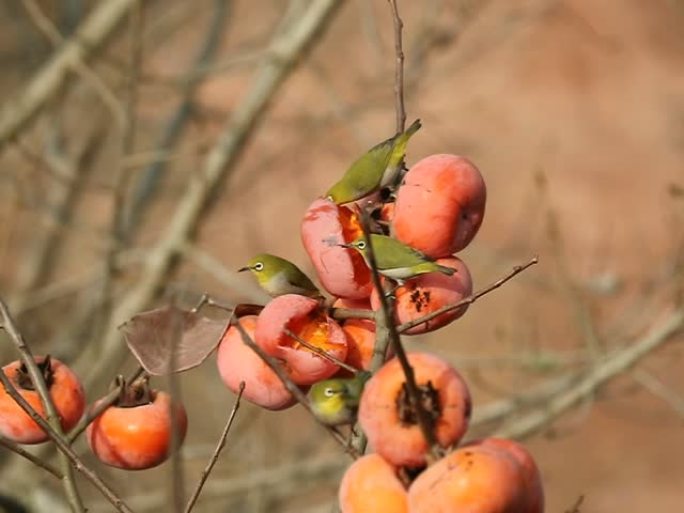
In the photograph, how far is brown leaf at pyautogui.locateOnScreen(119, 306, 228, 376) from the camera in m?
0.93

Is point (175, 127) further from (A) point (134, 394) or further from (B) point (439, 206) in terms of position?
(B) point (439, 206)

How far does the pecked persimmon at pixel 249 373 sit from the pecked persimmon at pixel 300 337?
0.01 m

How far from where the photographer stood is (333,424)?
2.80 ft

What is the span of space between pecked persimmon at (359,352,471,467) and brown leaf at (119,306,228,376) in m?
0.21

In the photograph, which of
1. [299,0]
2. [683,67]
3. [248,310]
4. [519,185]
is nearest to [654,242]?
[519,185]

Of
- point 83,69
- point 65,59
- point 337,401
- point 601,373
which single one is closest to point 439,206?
point 337,401

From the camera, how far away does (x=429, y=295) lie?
3.07ft

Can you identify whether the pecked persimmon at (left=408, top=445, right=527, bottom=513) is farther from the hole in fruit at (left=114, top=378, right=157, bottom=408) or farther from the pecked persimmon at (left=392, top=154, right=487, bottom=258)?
the hole in fruit at (left=114, top=378, right=157, bottom=408)

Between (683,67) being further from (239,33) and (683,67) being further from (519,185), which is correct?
(239,33)

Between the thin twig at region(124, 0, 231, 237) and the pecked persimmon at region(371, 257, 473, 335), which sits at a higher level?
the pecked persimmon at region(371, 257, 473, 335)

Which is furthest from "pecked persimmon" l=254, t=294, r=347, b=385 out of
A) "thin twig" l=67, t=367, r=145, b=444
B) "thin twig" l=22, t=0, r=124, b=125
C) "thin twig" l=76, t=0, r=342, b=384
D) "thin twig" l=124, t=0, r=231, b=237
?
"thin twig" l=124, t=0, r=231, b=237

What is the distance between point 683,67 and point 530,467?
873 cm

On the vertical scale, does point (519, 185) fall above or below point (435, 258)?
below

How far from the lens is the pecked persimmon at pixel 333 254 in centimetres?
94
